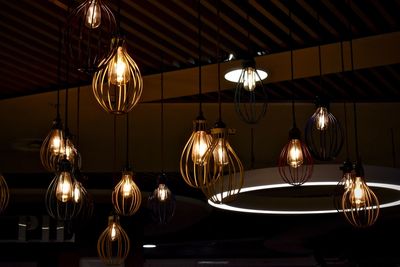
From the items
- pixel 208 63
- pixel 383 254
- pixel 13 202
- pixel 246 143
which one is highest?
pixel 208 63

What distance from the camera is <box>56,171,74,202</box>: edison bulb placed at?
12.8ft

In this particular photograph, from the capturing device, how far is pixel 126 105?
2607mm

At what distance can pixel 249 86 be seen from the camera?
3.40m

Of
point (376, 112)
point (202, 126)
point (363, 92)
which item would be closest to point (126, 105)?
point (202, 126)

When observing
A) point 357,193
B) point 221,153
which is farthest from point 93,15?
point 357,193

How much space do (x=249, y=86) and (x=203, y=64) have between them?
249cm

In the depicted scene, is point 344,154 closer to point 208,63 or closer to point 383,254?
point 208,63

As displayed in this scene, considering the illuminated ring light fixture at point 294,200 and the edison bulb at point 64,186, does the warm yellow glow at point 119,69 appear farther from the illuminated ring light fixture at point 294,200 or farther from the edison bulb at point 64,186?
the illuminated ring light fixture at point 294,200

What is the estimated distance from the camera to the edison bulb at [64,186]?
12.8 feet

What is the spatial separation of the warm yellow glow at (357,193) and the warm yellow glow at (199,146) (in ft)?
4.36

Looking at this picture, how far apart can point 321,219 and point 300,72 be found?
4814 mm

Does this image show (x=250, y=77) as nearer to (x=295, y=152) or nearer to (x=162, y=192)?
(x=295, y=152)

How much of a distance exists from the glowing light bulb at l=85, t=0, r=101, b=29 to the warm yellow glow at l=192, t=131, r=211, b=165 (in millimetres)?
934

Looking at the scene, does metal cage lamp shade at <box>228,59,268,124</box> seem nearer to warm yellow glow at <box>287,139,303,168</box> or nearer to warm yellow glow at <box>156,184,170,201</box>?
warm yellow glow at <box>287,139,303,168</box>
